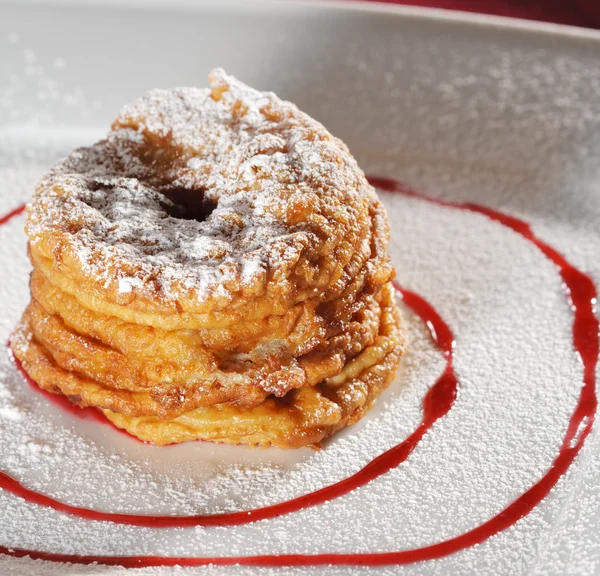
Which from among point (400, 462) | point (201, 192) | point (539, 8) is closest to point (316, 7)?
point (201, 192)

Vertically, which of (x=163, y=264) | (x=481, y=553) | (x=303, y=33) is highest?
(x=303, y=33)

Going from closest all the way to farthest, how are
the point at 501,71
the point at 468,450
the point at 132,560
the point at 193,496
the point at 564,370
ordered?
the point at 132,560 < the point at 193,496 < the point at 468,450 < the point at 564,370 < the point at 501,71

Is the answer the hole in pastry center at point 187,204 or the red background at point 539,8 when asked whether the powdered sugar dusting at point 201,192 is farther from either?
the red background at point 539,8

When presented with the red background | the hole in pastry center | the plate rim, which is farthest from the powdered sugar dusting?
the red background

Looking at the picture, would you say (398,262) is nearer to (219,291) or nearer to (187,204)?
(187,204)

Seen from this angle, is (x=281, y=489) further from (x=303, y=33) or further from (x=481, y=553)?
(x=303, y=33)

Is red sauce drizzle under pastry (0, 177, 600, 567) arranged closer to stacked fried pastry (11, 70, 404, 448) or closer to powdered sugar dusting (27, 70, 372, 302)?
stacked fried pastry (11, 70, 404, 448)

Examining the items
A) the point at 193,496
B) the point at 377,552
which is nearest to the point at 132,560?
the point at 193,496

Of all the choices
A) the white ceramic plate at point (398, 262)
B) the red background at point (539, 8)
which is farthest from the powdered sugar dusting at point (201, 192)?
the red background at point (539, 8)
